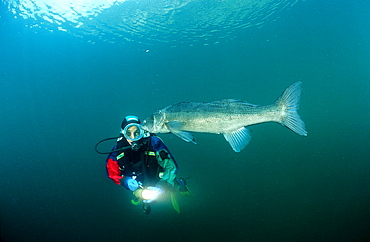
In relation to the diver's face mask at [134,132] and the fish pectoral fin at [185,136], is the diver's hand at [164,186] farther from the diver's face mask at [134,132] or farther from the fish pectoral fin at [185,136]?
the fish pectoral fin at [185,136]

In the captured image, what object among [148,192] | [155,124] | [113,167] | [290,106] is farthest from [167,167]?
[290,106]

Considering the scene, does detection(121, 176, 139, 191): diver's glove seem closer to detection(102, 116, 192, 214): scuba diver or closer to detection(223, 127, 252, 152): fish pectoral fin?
detection(102, 116, 192, 214): scuba diver

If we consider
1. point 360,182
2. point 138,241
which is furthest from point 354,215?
point 138,241

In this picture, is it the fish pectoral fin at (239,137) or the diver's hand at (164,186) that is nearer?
the fish pectoral fin at (239,137)

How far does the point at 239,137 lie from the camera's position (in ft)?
11.2

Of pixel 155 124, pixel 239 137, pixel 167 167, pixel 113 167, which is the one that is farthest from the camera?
pixel 113 167

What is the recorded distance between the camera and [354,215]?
387 inches

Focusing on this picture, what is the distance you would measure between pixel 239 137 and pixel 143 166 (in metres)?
2.07

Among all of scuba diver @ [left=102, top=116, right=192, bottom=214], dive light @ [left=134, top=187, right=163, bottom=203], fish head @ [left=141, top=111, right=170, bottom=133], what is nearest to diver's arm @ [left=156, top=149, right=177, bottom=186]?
scuba diver @ [left=102, top=116, right=192, bottom=214]

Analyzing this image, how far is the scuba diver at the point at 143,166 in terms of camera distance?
364cm

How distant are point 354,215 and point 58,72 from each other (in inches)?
1801

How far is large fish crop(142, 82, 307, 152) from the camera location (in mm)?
3172

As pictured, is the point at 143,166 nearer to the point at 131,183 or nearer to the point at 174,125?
the point at 131,183

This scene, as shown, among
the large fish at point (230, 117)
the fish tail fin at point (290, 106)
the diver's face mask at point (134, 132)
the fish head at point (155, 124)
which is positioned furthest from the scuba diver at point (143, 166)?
the fish tail fin at point (290, 106)
